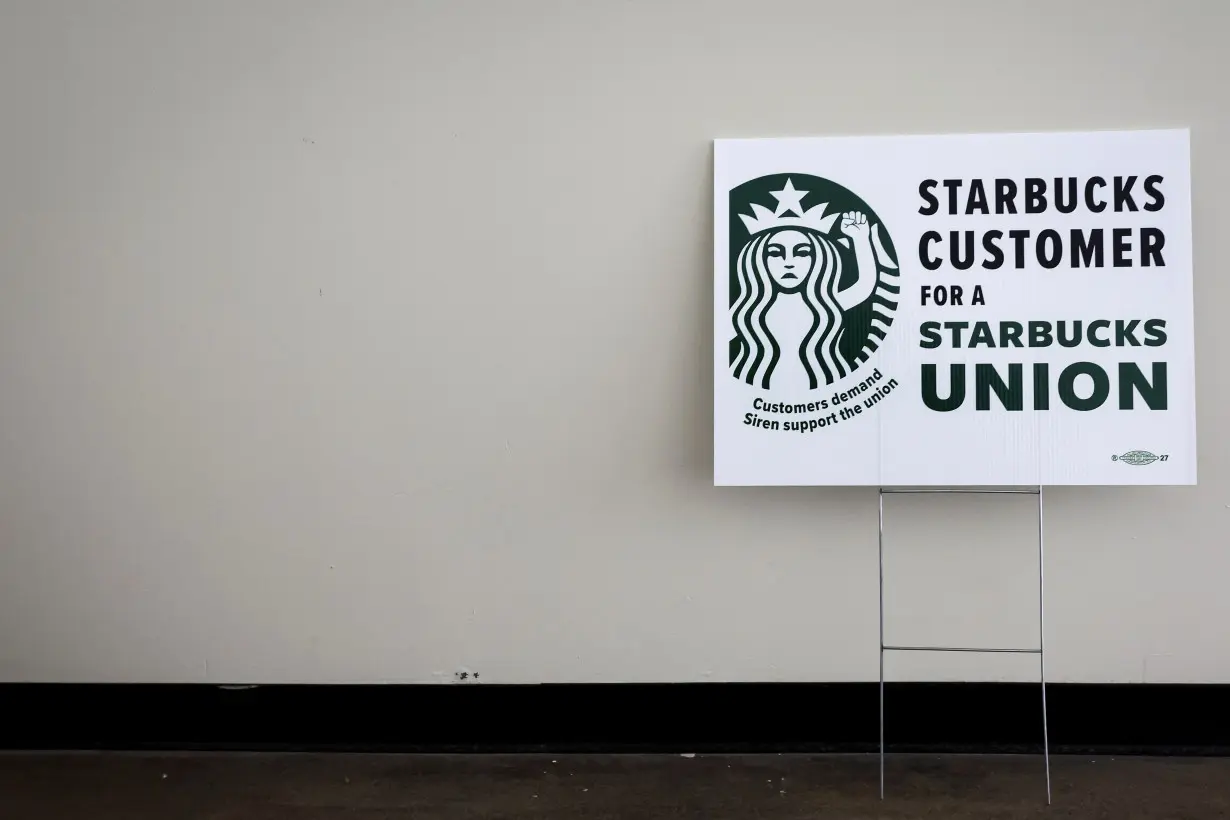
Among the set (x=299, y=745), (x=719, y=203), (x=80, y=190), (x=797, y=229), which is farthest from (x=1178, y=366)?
(x=80, y=190)

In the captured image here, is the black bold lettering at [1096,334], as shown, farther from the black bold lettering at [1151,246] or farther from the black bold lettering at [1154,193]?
the black bold lettering at [1154,193]

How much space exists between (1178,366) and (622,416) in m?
1.64

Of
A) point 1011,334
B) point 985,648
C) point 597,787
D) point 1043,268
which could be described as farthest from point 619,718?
point 1043,268

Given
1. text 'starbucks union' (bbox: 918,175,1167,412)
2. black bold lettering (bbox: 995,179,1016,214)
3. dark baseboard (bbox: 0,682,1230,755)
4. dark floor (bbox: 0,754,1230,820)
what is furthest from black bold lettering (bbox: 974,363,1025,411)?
dark floor (bbox: 0,754,1230,820)

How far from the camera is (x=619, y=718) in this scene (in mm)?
2926

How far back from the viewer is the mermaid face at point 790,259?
2775mm

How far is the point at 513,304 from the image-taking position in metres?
2.93

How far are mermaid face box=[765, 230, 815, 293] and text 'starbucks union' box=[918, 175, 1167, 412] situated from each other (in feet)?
1.11

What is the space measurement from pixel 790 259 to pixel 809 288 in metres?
0.11

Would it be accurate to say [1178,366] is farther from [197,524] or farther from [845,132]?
[197,524]

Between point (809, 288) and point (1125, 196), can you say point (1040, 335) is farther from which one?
point (809, 288)

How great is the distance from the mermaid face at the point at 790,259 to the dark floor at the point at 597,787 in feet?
4.86

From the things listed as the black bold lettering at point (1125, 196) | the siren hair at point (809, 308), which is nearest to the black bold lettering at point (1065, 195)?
the black bold lettering at point (1125, 196)

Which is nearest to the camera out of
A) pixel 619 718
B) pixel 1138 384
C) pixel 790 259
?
pixel 1138 384
